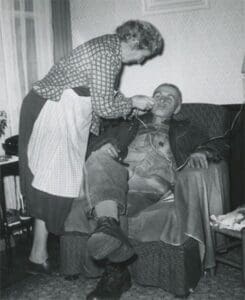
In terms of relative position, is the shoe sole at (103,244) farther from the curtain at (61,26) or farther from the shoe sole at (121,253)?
the curtain at (61,26)

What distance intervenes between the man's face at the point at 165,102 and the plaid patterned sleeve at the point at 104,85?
2.28ft

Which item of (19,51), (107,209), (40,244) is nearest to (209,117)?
(107,209)

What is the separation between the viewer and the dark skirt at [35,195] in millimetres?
2287

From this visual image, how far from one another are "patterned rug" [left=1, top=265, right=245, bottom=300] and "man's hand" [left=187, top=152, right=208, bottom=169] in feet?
2.20

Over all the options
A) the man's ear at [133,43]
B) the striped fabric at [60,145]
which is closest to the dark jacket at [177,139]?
the striped fabric at [60,145]

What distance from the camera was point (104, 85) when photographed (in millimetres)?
2109

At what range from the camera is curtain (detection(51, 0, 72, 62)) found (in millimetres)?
3525

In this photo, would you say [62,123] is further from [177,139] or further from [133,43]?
[177,139]

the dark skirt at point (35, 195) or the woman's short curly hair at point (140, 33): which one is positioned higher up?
the woman's short curly hair at point (140, 33)

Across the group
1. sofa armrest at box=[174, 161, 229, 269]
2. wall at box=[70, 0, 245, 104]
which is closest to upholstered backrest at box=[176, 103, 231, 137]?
wall at box=[70, 0, 245, 104]

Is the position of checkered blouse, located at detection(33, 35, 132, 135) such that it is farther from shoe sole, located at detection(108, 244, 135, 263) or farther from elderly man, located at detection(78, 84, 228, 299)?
shoe sole, located at detection(108, 244, 135, 263)

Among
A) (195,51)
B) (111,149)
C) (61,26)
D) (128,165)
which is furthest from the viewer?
(61,26)

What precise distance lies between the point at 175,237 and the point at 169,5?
1963 millimetres

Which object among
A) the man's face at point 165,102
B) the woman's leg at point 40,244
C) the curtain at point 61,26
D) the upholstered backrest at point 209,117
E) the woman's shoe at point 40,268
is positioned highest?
the curtain at point 61,26
